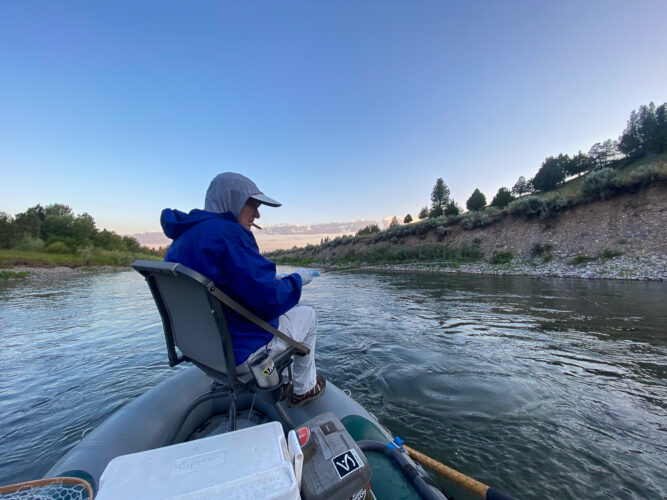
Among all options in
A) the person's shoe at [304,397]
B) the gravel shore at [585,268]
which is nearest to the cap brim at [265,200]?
the person's shoe at [304,397]

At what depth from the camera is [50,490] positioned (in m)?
1.10

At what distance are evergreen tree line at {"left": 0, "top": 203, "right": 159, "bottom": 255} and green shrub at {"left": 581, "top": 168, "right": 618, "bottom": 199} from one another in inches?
2833

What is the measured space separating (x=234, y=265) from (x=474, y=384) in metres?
3.68

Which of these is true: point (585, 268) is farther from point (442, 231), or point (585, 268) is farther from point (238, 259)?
point (238, 259)

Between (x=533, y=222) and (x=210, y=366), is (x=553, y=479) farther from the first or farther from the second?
(x=533, y=222)

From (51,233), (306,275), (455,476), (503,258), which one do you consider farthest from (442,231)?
(51,233)

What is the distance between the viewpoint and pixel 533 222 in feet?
69.7

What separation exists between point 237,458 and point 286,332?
1239 millimetres

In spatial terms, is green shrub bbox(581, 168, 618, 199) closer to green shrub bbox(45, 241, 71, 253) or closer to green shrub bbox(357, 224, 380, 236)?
green shrub bbox(357, 224, 380, 236)

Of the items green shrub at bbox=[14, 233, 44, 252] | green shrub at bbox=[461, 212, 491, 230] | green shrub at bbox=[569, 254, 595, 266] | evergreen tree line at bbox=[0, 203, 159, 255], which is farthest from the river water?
evergreen tree line at bbox=[0, 203, 159, 255]

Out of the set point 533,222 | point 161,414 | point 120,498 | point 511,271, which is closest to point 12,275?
point 161,414

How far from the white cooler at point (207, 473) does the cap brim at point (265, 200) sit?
1.55 metres

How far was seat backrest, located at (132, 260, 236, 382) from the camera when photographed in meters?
1.57

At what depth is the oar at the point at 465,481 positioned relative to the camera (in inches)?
62.3
